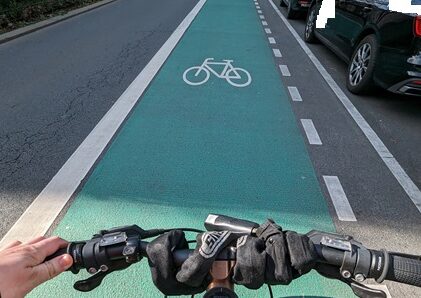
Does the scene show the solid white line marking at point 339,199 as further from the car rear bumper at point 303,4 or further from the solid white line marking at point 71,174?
the car rear bumper at point 303,4

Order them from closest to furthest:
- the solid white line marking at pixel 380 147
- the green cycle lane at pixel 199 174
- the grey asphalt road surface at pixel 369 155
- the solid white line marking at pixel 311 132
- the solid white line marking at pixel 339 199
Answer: the green cycle lane at pixel 199 174 < the grey asphalt road surface at pixel 369 155 < the solid white line marking at pixel 339 199 < the solid white line marking at pixel 380 147 < the solid white line marking at pixel 311 132

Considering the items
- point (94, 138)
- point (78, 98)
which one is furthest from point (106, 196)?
point (78, 98)

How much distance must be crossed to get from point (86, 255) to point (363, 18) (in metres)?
6.11

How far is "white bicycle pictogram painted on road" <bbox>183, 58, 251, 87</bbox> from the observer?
6609mm

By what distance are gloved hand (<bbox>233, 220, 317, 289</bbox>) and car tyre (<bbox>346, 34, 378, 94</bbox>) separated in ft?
16.6

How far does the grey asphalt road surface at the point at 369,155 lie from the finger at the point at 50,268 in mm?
2193

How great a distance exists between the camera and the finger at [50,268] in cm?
108

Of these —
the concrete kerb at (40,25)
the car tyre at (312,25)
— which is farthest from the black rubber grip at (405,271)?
the concrete kerb at (40,25)

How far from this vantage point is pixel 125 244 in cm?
121

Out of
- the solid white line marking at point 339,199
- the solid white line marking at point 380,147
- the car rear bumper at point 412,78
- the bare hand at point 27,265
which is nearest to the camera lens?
the bare hand at point 27,265

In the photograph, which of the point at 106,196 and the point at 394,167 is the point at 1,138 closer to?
the point at 106,196

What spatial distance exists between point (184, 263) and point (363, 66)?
5.59m

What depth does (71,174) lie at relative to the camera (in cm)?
371

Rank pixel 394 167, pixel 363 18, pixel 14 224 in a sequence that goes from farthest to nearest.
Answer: pixel 363 18, pixel 394 167, pixel 14 224
